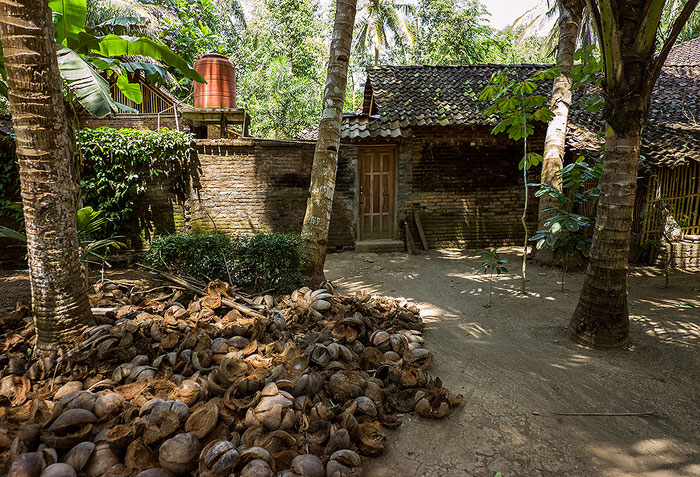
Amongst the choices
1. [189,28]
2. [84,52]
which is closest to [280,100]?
[189,28]

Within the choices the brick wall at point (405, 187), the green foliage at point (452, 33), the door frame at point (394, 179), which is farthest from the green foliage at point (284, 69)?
the brick wall at point (405, 187)

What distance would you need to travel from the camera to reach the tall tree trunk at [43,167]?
2.43 metres

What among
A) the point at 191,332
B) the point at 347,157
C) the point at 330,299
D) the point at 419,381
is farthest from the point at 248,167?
the point at 419,381

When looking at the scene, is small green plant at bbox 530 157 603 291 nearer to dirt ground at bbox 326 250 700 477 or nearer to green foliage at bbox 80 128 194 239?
dirt ground at bbox 326 250 700 477

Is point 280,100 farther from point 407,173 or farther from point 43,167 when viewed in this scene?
point 43,167

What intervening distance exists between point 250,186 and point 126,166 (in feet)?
8.06

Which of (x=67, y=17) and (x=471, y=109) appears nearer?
(x=67, y=17)

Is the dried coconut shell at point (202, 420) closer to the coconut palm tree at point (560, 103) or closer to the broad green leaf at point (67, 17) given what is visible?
the broad green leaf at point (67, 17)

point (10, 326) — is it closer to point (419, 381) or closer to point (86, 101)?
point (86, 101)

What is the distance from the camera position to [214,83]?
8664 millimetres

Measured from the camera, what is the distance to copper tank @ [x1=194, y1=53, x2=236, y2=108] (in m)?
8.66

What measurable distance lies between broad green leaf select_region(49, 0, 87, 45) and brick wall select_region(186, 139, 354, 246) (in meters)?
3.86

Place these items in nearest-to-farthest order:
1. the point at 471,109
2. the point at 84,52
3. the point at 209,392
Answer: the point at 209,392 → the point at 84,52 → the point at 471,109

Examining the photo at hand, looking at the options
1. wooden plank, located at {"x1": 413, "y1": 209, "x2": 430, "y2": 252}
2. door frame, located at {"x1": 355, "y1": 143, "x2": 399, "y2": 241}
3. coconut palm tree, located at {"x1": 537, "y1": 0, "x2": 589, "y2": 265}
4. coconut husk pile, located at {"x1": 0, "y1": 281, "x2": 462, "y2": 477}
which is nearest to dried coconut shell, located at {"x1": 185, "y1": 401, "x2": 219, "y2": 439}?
coconut husk pile, located at {"x1": 0, "y1": 281, "x2": 462, "y2": 477}
